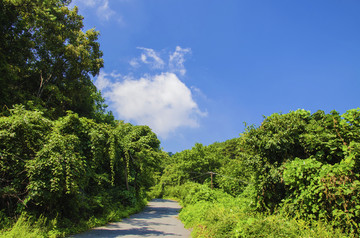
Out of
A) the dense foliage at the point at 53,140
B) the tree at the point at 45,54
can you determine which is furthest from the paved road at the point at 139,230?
the tree at the point at 45,54

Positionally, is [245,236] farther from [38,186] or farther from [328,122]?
[38,186]

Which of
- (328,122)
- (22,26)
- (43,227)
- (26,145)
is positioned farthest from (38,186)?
(22,26)

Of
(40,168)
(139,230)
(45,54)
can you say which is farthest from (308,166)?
(45,54)

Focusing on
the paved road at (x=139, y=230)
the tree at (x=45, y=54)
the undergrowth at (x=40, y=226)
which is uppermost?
the tree at (x=45, y=54)

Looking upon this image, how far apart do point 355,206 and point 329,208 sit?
69 cm

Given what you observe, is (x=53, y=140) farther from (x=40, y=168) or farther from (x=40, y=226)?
(x=40, y=226)

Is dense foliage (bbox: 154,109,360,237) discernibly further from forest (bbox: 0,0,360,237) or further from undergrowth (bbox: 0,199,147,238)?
undergrowth (bbox: 0,199,147,238)

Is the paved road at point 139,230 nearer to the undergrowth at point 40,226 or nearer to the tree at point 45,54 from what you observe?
the undergrowth at point 40,226

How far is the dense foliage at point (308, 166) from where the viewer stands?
17.6 feet

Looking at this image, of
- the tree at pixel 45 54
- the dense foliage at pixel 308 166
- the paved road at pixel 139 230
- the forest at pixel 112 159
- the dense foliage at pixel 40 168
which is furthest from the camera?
the tree at pixel 45 54

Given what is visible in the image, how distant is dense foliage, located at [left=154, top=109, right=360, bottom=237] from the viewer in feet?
17.6

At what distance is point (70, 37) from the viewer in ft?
53.6

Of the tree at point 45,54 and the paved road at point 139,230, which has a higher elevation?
the tree at point 45,54

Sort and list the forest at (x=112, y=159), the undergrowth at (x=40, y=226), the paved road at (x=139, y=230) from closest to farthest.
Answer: the forest at (x=112, y=159) → the undergrowth at (x=40, y=226) → the paved road at (x=139, y=230)
